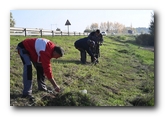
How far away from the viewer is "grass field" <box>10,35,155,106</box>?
4.20 m

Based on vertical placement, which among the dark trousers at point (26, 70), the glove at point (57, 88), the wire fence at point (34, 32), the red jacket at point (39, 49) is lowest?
the glove at point (57, 88)

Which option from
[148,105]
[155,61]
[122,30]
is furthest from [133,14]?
[148,105]

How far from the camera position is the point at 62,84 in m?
4.50

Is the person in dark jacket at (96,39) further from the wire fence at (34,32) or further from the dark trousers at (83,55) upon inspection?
the wire fence at (34,32)

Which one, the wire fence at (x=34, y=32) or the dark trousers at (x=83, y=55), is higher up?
the wire fence at (x=34, y=32)

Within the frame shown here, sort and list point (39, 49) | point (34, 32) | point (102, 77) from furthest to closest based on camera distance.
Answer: point (102, 77)
point (34, 32)
point (39, 49)

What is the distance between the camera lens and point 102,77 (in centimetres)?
507

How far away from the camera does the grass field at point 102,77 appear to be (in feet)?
13.8

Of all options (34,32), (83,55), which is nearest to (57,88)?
(34,32)

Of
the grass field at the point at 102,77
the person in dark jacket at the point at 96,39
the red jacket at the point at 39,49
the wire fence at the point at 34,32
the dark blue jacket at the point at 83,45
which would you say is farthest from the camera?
the dark blue jacket at the point at 83,45

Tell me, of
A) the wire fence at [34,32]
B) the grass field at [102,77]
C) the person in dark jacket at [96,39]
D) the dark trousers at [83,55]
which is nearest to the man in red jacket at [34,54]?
the grass field at [102,77]

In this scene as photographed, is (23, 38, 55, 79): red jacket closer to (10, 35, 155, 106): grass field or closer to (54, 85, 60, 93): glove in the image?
(54, 85, 60, 93): glove

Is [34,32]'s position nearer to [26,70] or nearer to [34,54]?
[34,54]

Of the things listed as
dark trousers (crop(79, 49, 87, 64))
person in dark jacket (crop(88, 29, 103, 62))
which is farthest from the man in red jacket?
dark trousers (crop(79, 49, 87, 64))
